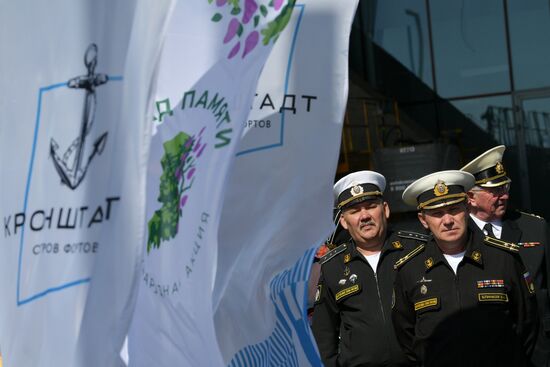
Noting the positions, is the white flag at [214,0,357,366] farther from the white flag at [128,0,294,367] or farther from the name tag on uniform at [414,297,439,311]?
the name tag on uniform at [414,297,439,311]

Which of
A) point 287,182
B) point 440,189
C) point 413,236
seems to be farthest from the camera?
point 413,236

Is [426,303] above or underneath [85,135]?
underneath

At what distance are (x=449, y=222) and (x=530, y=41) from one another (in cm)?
925

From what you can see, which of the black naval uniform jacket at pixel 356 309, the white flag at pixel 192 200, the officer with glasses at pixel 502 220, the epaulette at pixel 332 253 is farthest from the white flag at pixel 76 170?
the officer with glasses at pixel 502 220

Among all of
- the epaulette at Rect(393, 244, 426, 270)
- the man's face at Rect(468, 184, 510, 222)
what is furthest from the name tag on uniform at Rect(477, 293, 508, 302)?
the man's face at Rect(468, 184, 510, 222)

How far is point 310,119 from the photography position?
392cm

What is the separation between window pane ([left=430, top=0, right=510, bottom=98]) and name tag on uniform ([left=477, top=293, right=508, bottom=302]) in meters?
9.37

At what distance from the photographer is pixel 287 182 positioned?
3.85 m

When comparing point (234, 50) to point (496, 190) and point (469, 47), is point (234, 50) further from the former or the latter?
point (469, 47)

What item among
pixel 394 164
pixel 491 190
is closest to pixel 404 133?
pixel 394 164

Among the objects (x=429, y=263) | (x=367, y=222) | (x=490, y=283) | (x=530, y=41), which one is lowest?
(x=490, y=283)

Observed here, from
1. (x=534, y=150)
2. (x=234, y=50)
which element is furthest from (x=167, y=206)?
(x=534, y=150)

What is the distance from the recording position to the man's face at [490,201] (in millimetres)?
6203

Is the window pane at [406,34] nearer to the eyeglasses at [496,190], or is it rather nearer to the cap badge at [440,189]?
the eyeglasses at [496,190]
